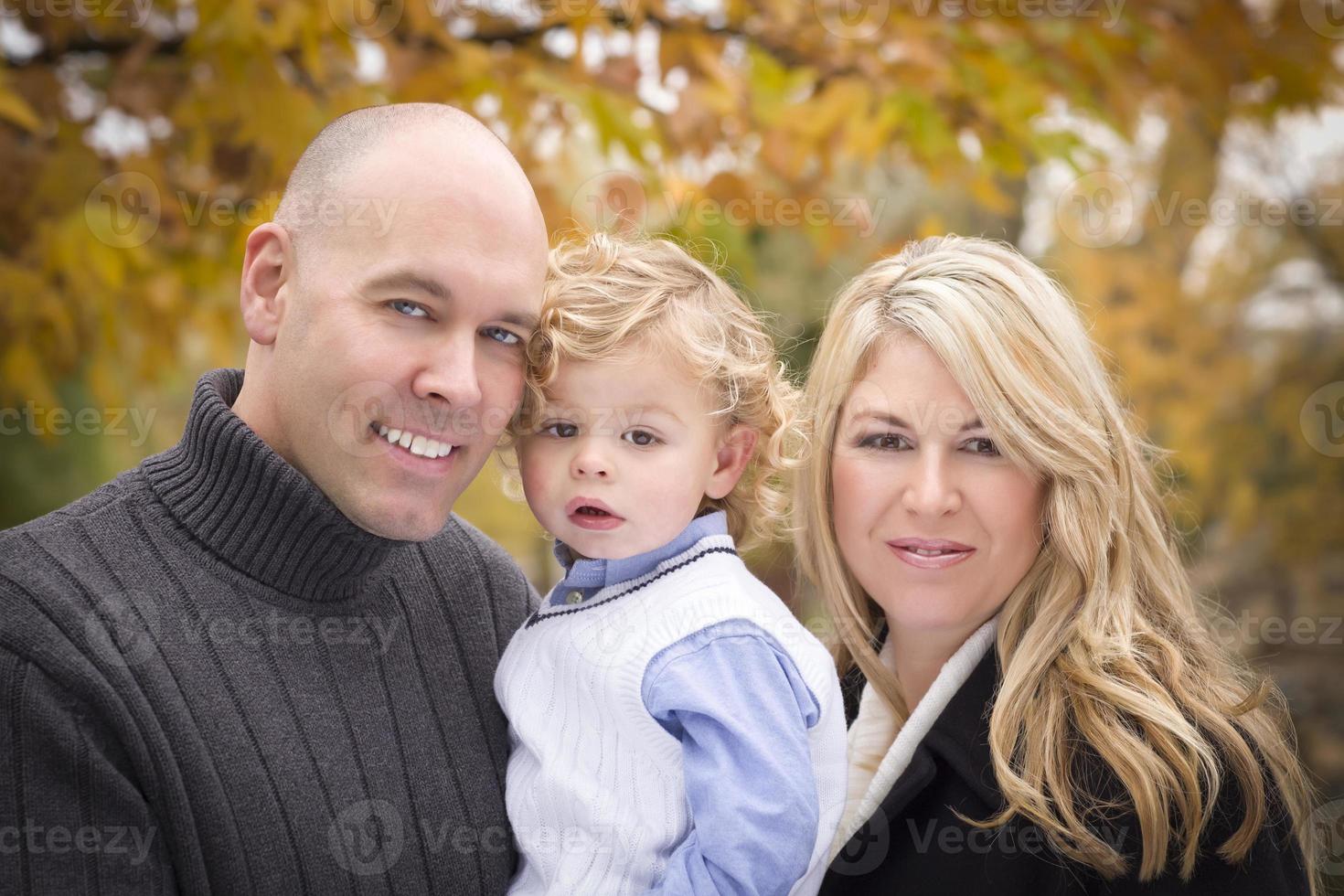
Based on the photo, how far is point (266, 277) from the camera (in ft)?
7.21

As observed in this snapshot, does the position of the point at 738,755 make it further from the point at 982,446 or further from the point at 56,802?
the point at 56,802

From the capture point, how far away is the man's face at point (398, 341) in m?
2.08

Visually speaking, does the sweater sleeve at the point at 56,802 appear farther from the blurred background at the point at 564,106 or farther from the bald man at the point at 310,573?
the blurred background at the point at 564,106

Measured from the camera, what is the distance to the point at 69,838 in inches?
69.7

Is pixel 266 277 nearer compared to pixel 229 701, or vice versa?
pixel 229 701

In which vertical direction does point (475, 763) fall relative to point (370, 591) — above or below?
below

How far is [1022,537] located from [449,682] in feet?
3.88

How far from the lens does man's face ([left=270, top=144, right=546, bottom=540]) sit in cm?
208

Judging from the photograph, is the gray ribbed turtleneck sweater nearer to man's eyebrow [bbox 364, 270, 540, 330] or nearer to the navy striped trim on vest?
the navy striped trim on vest

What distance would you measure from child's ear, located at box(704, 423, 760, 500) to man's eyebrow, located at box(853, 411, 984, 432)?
0.78ft

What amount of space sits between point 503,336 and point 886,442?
840 mm

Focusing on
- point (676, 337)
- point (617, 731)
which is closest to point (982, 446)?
point (676, 337)

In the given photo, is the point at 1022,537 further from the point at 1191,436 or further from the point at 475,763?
the point at 1191,436

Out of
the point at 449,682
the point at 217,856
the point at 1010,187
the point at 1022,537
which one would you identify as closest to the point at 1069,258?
the point at 1010,187
